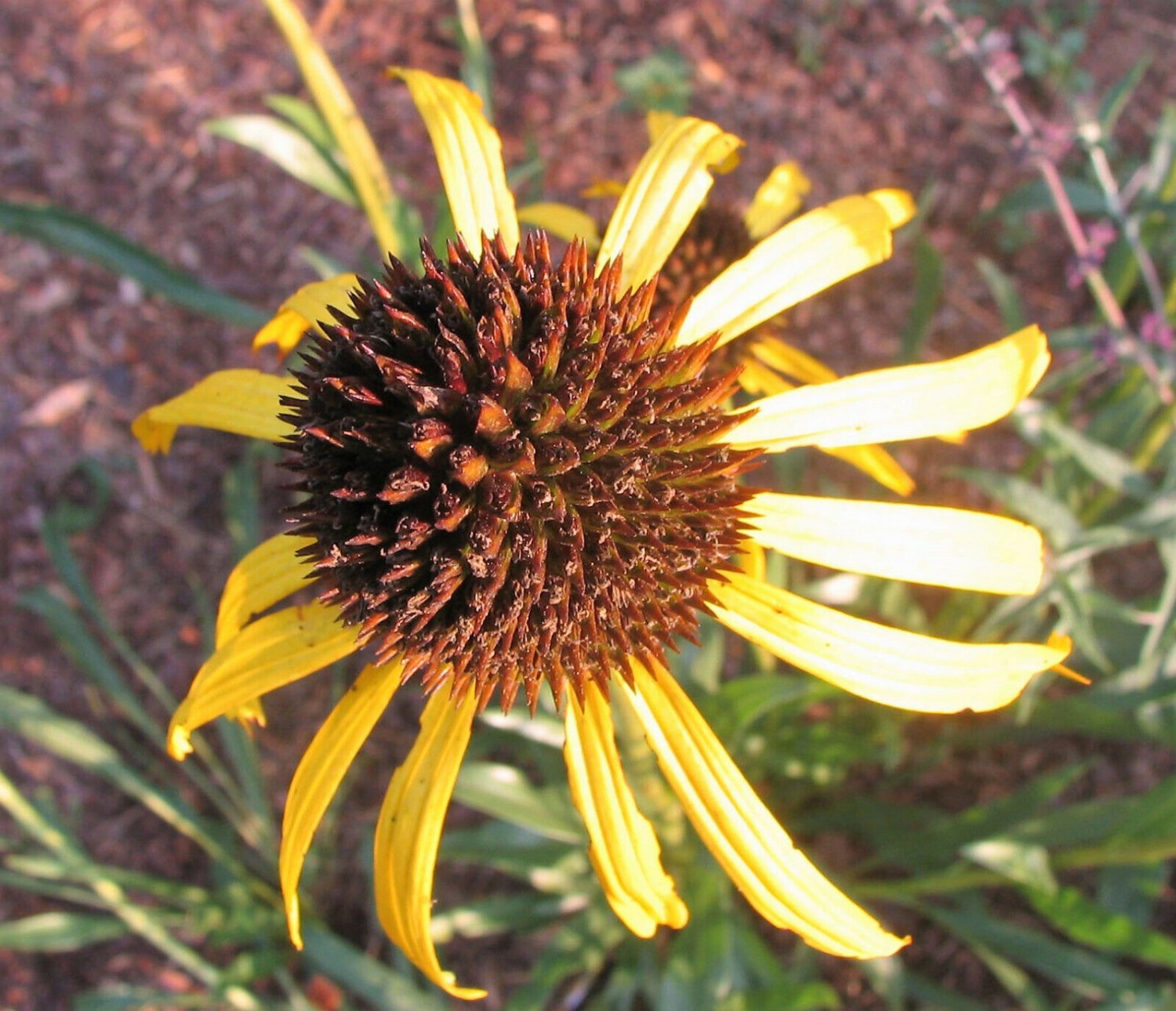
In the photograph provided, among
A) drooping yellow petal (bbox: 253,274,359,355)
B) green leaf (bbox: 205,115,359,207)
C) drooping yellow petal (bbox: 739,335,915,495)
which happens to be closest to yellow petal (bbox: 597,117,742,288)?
drooping yellow petal (bbox: 739,335,915,495)

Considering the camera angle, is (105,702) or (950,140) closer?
(105,702)

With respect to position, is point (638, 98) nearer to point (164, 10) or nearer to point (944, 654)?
point (164, 10)

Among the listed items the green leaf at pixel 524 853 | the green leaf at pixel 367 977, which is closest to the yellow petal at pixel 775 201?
the green leaf at pixel 524 853

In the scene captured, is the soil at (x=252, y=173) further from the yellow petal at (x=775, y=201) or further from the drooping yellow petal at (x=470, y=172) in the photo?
the drooping yellow petal at (x=470, y=172)

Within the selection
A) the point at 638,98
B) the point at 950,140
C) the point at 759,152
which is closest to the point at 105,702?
the point at 638,98

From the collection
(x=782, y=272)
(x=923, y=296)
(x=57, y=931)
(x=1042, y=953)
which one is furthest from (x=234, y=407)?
(x=1042, y=953)

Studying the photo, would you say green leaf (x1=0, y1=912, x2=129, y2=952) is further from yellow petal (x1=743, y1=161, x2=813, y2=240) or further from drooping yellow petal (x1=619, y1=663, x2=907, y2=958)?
yellow petal (x1=743, y1=161, x2=813, y2=240)

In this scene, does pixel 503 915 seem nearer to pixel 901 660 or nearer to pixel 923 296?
pixel 901 660
